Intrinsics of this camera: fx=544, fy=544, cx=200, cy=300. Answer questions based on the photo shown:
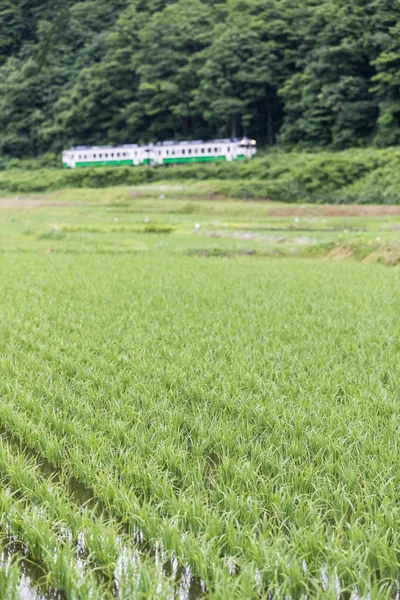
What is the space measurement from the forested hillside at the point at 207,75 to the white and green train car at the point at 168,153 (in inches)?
171

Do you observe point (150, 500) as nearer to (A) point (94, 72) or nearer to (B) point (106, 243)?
(B) point (106, 243)

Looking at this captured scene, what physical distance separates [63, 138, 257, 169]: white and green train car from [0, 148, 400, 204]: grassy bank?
2.27 meters

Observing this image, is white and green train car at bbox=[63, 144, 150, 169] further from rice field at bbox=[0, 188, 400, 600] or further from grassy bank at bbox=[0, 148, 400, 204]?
rice field at bbox=[0, 188, 400, 600]

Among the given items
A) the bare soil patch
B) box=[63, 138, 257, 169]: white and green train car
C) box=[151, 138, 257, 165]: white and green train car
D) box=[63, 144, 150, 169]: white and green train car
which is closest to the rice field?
the bare soil patch

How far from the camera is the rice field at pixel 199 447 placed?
7.84 feet

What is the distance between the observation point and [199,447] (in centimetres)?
346

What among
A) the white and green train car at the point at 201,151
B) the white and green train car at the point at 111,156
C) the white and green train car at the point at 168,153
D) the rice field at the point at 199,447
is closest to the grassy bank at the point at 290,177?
the white and green train car at the point at 201,151

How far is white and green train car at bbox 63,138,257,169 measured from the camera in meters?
43.3

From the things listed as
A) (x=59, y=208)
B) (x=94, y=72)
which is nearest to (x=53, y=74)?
(x=94, y=72)

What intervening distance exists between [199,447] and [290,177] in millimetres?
33909

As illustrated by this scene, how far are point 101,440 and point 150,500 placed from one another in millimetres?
784

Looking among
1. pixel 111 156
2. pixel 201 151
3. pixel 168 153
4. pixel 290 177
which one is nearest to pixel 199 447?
pixel 290 177

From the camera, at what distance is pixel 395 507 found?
2676mm

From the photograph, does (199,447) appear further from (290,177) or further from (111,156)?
(111,156)
